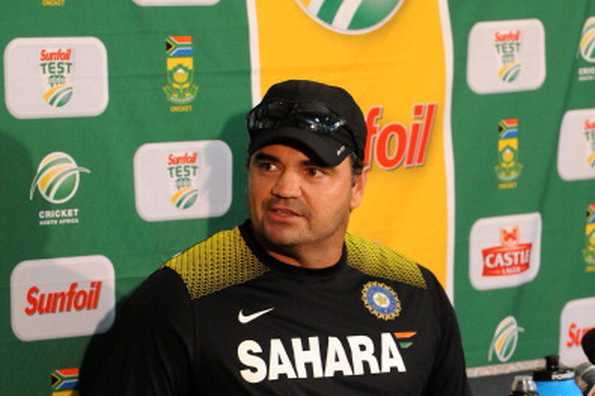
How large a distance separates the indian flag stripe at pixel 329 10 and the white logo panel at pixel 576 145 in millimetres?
832

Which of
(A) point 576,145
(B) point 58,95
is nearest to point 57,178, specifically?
(B) point 58,95

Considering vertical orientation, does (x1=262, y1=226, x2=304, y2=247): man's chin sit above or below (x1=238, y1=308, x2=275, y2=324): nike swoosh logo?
above

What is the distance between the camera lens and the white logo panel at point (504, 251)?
351cm

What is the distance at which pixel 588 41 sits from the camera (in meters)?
3.60

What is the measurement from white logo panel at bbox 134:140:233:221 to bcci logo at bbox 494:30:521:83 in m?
0.91

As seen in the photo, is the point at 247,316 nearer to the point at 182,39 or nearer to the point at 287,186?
the point at 287,186

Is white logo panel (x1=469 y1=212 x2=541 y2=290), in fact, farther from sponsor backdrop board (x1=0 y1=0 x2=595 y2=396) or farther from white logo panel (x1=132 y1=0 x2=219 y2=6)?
white logo panel (x1=132 y1=0 x2=219 y2=6)

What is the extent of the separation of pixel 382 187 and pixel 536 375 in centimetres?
87

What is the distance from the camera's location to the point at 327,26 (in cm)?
326

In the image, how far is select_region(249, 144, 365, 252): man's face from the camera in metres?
2.21

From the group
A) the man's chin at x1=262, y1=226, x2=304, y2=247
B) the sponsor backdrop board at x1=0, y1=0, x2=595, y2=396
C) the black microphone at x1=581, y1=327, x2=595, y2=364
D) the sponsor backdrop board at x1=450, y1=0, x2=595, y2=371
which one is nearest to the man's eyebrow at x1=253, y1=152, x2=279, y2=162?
the man's chin at x1=262, y1=226, x2=304, y2=247

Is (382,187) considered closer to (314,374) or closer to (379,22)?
(379,22)

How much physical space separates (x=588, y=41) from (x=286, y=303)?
5.75ft

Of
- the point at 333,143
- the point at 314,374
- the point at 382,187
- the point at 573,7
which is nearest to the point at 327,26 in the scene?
the point at 382,187
